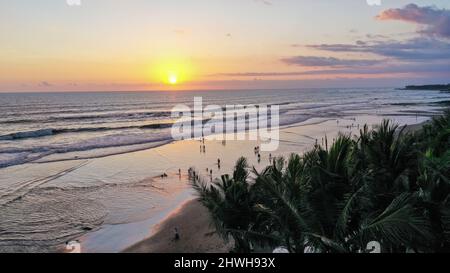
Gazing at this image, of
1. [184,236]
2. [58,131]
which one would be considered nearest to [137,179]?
[184,236]

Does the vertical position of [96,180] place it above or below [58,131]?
below

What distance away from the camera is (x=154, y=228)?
2078 centimetres

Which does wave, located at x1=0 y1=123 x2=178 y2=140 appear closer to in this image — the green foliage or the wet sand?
the wet sand

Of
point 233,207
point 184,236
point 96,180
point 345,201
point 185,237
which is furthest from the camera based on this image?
point 96,180

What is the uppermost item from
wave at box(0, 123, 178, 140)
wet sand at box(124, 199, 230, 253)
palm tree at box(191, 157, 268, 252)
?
palm tree at box(191, 157, 268, 252)

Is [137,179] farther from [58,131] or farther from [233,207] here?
[58,131]

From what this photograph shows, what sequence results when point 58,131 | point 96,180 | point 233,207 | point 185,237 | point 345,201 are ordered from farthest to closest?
point 58,131, point 96,180, point 185,237, point 233,207, point 345,201

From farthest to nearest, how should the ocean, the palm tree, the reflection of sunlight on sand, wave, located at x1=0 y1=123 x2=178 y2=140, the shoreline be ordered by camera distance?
wave, located at x1=0 y1=123 x2=178 y2=140, the reflection of sunlight on sand, the ocean, the shoreline, the palm tree

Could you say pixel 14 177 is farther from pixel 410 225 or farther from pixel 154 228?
pixel 410 225

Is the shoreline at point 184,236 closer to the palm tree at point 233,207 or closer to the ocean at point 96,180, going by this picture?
the ocean at point 96,180

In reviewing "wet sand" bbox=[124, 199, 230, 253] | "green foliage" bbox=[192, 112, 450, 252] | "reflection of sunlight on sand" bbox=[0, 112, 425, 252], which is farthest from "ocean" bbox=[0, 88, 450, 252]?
"green foliage" bbox=[192, 112, 450, 252]

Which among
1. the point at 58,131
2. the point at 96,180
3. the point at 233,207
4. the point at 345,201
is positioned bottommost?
the point at 96,180

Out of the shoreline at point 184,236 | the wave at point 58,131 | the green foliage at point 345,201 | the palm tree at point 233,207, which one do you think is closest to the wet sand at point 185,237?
the shoreline at point 184,236
